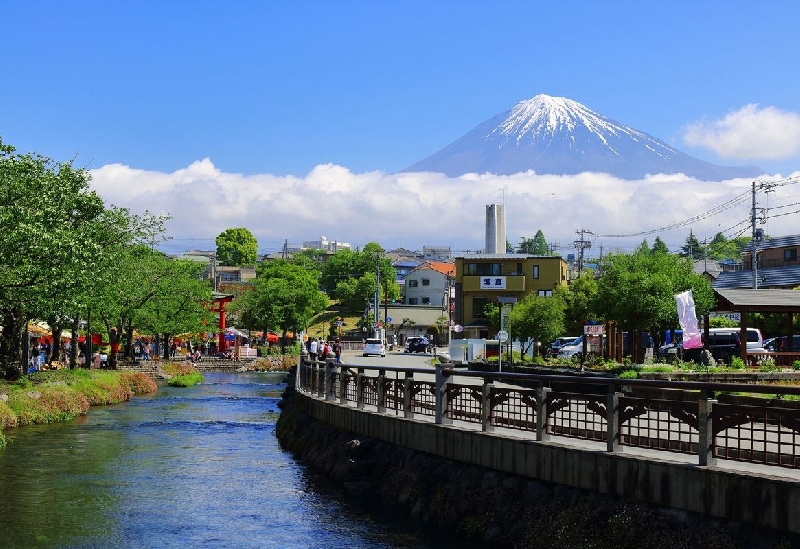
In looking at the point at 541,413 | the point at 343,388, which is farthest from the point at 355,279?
the point at 541,413

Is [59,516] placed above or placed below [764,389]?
below

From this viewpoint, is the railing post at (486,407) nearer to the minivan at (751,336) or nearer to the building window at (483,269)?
the minivan at (751,336)

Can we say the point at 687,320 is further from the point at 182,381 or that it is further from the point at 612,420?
the point at 182,381

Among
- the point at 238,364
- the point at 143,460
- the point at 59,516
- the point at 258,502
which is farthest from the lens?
the point at 238,364

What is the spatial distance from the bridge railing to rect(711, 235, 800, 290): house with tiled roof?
48510mm

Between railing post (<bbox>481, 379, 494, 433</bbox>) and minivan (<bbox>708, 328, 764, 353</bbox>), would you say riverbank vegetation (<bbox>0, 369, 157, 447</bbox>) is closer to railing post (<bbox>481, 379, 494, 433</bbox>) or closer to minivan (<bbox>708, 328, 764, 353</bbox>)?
railing post (<bbox>481, 379, 494, 433</bbox>)

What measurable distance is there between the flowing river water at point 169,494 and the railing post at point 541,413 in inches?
100

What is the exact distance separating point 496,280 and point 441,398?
84575 millimetres

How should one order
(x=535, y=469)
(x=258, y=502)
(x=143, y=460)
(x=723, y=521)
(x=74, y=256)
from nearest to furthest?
(x=723, y=521)
(x=535, y=469)
(x=258, y=502)
(x=143, y=460)
(x=74, y=256)

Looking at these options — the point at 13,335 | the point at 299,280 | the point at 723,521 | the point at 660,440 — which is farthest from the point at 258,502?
the point at 299,280

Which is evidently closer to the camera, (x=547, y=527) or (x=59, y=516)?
(x=547, y=527)

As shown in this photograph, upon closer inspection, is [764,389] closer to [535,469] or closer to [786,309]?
[535,469]

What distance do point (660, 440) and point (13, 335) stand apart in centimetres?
A: 3236

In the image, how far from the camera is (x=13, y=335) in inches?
1567
